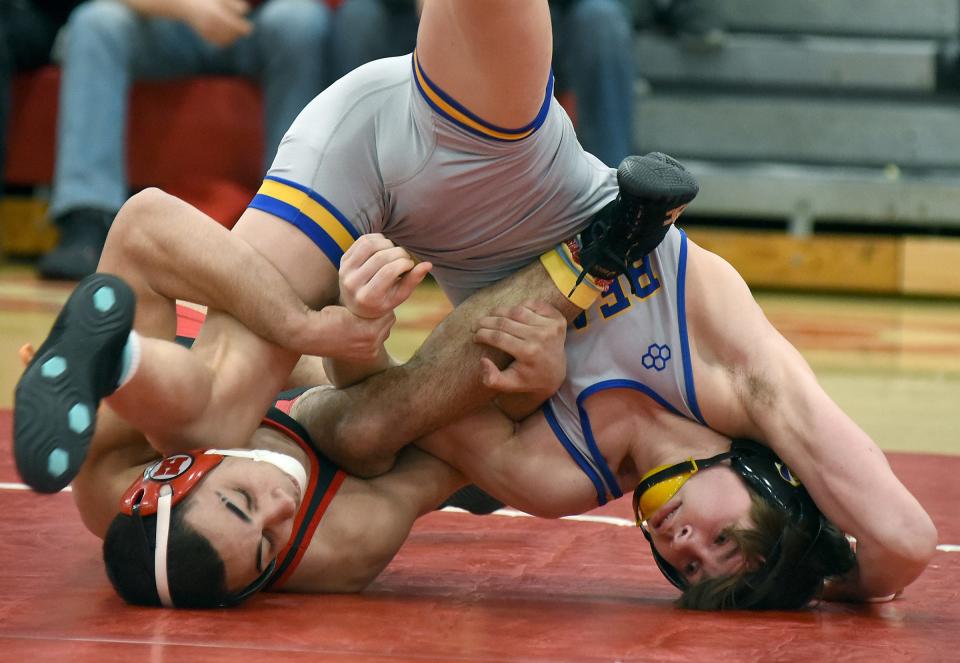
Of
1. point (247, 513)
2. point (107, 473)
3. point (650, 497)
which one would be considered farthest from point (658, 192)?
→ point (107, 473)

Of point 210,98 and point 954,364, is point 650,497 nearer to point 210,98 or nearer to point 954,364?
point 954,364

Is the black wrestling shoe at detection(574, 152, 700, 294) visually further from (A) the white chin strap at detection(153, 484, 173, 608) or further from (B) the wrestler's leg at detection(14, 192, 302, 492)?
(A) the white chin strap at detection(153, 484, 173, 608)

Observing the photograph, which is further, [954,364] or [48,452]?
[954,364]

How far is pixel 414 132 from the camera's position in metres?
2.37

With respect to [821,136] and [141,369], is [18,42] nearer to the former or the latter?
[821,136]

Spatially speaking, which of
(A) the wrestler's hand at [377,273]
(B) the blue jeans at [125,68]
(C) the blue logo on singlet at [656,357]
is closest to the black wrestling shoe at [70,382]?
(A) the wrestler's hand at [377,273]

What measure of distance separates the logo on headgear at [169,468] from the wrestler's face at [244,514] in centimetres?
5

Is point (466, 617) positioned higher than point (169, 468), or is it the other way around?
point (169, 468)

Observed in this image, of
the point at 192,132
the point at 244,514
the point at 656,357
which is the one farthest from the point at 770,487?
the point at 192,132

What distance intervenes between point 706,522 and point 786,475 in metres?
0.16

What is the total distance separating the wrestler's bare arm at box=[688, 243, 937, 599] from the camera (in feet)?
7.19

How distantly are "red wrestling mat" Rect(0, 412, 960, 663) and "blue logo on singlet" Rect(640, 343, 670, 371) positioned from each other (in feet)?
1.21

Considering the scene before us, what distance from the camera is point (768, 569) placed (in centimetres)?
222

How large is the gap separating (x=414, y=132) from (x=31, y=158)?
491 cm
